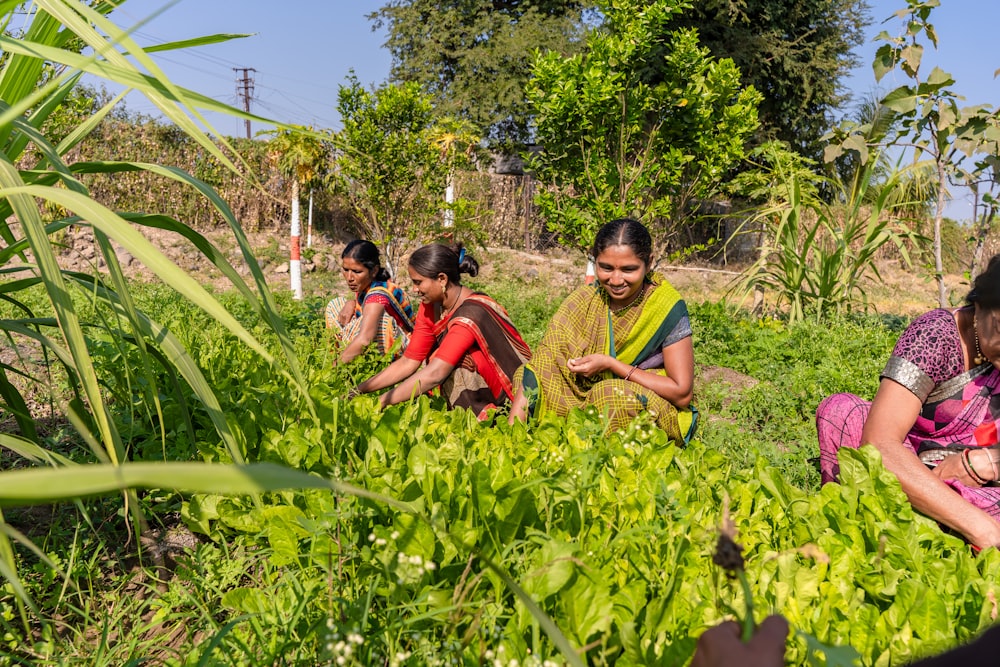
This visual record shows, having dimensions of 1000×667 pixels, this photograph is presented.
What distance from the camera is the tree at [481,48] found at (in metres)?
19.3

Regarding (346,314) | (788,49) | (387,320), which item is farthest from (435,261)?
(788,49)

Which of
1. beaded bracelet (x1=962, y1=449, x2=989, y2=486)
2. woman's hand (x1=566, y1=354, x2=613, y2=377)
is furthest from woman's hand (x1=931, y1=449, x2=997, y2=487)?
woman's hand (x1=566, y1=354, x2=613, y2=377)

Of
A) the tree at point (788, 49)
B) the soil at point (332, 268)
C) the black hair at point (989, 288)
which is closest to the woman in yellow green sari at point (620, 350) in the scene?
the black hair at point (989, 288)

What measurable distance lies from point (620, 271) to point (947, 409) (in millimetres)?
1346

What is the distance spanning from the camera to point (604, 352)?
3.46 metres

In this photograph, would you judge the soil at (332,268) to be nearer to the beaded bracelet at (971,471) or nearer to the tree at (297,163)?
the tree at (297,163)

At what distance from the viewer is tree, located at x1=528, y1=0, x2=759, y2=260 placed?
7086mm

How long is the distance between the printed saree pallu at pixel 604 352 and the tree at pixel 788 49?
50.9 feet

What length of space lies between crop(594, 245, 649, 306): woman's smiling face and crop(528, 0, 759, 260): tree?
13.7 ft

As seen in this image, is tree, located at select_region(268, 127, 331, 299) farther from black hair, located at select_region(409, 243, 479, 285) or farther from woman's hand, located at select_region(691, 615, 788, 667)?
woman's hand, located at select_region(691, 615, 788, 667)

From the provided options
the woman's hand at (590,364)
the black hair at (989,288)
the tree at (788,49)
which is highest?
the tree at (788,49)

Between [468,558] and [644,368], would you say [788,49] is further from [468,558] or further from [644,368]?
[468,558]

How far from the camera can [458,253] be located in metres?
3.94

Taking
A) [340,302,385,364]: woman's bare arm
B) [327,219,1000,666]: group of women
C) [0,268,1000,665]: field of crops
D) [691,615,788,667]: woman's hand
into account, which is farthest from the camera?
[340,302,385,364]: woman's bare arm
